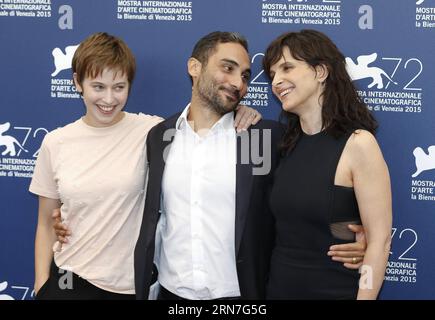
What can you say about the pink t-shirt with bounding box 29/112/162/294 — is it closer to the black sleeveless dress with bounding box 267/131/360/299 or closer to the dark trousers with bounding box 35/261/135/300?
the dark trousers with bounding box 35/261/135/300

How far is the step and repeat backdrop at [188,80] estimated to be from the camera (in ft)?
8.89

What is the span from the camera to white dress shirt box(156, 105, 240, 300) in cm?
231

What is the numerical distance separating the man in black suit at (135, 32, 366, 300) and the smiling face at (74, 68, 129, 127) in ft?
0.68

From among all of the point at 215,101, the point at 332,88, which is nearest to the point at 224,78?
the point at 215,101

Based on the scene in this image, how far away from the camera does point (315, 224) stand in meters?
2.16

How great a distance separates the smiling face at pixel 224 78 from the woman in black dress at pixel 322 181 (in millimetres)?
160

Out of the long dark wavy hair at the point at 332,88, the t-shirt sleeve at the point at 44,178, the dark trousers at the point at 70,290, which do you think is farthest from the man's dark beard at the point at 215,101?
the dark trousers at the point at 70,290

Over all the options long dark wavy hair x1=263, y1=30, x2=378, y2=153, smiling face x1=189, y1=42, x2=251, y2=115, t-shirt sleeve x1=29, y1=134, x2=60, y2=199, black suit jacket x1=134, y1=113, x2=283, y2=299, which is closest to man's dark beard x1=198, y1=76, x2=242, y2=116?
smiling face x1=189, y1=42, x2=251, y2=115

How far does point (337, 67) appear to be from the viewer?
90.0 inches

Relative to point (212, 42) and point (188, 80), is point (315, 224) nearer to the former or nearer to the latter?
point (212, 42)

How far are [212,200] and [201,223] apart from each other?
0.34ft

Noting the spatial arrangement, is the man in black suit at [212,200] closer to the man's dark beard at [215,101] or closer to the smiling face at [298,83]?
the man's dark beard at [215,101]
